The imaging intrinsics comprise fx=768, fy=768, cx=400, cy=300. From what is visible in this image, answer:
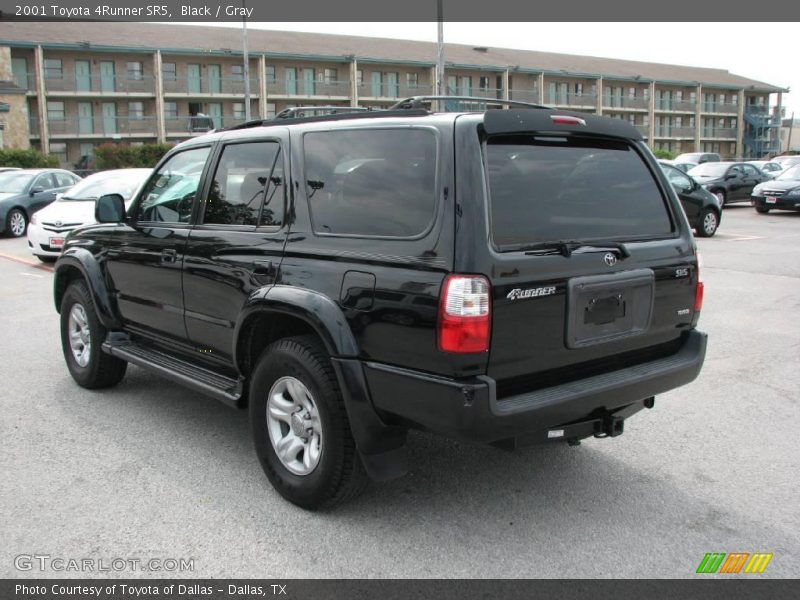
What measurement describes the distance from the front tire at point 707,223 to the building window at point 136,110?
43269 millimetres

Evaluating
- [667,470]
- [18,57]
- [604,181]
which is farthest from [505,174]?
[18,57]

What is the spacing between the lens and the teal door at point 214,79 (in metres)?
53.1

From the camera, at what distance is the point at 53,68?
161 feet

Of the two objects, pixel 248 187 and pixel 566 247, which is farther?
pixel 248 187

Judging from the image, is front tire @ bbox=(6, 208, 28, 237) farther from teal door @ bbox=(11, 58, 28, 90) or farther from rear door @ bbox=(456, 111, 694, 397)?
teal door @ bbox=(11, 58, 28, 90)

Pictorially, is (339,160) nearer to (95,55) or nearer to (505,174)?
(505,174)

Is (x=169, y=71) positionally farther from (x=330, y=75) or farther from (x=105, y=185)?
(x=105, y=185)

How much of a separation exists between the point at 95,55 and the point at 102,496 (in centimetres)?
5264

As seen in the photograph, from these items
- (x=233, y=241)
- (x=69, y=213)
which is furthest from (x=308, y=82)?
(x=233, y=241)

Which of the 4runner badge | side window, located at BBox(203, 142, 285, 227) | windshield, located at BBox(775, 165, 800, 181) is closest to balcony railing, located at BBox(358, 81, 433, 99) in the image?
windshield, located at BBox(775, 165, 800, 181)

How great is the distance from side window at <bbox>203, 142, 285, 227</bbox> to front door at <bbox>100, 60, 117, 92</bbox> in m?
50.7

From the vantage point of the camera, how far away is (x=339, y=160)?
3.80 metres

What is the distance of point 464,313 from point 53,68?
53270 millimetres

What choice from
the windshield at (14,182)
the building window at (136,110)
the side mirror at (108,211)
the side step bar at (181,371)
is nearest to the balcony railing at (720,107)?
the building window at (136,110)
